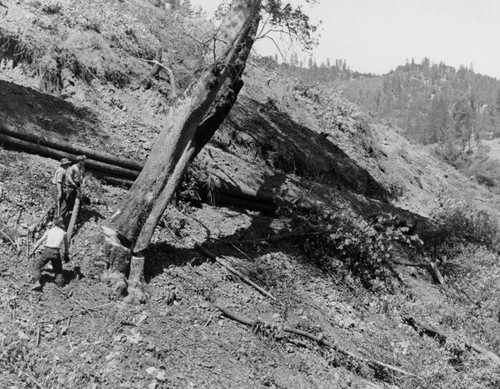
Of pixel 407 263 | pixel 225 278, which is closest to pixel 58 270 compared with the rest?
pixel 225 278

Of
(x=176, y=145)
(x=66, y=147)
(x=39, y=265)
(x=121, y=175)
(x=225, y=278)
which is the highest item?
(x=176, y=145)

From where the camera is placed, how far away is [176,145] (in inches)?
304

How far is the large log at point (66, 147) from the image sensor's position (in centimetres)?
873

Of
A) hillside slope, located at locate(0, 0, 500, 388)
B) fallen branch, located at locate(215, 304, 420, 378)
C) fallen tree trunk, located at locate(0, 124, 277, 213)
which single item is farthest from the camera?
fallen tree trunk, located at locate(0, 124, 277, 213)

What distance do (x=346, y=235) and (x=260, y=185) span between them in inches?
89.6

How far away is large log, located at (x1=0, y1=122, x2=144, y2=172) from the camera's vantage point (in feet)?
28.7

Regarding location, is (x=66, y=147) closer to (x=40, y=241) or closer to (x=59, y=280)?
(x=40, y=241)

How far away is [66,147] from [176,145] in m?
2.51

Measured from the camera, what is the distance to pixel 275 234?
34.2ft

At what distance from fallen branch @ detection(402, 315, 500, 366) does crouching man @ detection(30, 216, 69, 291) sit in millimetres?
6761

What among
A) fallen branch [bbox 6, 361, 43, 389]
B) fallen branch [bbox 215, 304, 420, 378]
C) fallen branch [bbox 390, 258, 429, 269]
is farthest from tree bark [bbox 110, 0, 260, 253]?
fallen branch [bbox 390, 258, 429, 269]

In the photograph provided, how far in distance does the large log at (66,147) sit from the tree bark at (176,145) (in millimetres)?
1825

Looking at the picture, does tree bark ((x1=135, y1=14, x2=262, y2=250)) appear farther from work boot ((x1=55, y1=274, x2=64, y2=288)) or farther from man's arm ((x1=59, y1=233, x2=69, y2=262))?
work boot ((x1=55, y1=274, x2=64, y2=288))

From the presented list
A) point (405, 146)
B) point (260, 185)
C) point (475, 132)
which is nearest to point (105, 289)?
point (260, 185)
